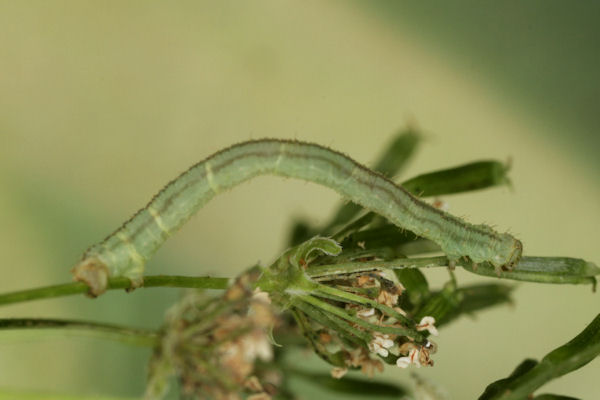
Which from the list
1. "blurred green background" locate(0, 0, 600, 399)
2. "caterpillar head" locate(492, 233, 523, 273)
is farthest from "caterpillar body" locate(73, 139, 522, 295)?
"blurred green background" locate(0, 0, 600, 399)

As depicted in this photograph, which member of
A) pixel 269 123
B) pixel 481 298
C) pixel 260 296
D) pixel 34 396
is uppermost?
pixel 269 123

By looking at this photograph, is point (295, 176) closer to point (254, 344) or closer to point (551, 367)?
point (254, 344)

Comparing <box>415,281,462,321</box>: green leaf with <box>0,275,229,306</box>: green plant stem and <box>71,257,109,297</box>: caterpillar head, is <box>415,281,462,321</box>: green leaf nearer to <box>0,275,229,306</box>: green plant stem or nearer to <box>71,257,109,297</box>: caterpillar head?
<box>0,275,229,306</box>: green plant stem

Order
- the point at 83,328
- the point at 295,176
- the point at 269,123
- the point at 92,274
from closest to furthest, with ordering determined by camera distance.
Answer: the point at 83,328
the point at 92,274
the point at 295,176
the point at 269,123

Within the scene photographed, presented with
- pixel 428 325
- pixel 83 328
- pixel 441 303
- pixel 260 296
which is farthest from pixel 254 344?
pixel 441 303

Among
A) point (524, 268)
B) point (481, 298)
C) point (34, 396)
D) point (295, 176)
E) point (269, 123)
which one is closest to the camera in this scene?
point (34, 396)

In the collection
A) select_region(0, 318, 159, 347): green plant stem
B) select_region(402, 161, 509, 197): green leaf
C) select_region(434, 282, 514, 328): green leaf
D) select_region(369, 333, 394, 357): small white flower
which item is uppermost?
select_region(402, 161, 509, 197): green leaf

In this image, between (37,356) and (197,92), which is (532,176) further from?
(37,356)
